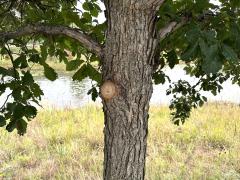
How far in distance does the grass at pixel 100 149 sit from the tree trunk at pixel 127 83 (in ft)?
12.3

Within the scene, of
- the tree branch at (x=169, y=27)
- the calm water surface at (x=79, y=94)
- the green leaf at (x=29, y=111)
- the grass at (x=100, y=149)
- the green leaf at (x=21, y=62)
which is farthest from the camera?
the calm water surface at (x=79, y=94)

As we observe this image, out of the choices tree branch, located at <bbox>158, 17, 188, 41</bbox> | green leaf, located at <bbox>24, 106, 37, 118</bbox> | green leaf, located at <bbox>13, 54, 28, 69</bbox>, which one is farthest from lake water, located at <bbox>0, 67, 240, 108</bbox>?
tree branch, located at <bbox>158, 17, 188, 41</bbox>

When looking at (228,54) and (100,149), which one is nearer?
(228,54)

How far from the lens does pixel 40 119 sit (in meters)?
9.81

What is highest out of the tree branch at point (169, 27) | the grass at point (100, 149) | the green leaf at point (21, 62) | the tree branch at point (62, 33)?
the tree branch at point (169, 27)

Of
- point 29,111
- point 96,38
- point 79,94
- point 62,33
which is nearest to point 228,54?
point 62,33

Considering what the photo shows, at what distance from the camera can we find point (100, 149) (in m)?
7.15

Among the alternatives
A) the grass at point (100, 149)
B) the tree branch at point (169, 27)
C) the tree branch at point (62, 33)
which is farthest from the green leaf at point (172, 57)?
the grass at point (100, 149)

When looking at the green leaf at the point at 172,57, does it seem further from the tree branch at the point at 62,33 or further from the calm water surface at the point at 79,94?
the calm water surface at the point at 79,94

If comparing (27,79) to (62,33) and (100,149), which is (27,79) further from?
(100,149)

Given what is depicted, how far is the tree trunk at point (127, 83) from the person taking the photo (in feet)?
6.02

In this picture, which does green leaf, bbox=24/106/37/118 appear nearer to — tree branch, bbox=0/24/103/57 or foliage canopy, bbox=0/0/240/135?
foliage canopy, bbox=0/0/240/135

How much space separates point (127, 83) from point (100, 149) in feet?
17.7

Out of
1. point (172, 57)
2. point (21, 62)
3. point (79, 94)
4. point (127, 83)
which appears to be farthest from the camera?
point (79, 94)
